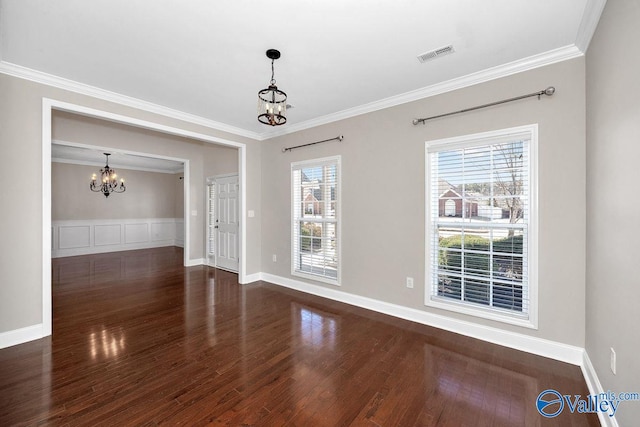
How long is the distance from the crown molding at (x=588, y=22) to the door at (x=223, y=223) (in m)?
5.25

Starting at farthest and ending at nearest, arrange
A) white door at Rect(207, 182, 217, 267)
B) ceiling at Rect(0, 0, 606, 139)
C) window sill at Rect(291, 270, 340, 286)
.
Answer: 1. white door at Rect(207, 182, 217, 267)
2. window sill at Rect(291, 270, 340, 286)
3. ceiling at Rect(0, 0, 606, 139)

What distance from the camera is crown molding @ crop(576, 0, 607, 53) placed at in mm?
1864

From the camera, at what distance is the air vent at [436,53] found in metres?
2.42

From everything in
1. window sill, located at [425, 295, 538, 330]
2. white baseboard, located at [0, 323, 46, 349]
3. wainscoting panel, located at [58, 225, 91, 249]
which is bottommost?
white baseboard, located at [0, 323, 46, 349]

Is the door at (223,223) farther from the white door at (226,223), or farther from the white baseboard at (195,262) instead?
the white baseboard at (195,262)

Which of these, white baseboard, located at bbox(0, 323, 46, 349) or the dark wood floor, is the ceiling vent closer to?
the dark wood floor

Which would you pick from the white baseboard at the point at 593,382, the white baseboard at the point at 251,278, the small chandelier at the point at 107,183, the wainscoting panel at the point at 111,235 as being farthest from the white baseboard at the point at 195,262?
the white baseboard at the point at 593,382

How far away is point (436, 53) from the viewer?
249cm

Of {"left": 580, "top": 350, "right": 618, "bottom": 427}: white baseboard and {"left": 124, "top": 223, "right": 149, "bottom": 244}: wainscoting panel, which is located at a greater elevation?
{"left": 124, "top": 223, "right": 149, "bottom": 244}: wainscoting panel

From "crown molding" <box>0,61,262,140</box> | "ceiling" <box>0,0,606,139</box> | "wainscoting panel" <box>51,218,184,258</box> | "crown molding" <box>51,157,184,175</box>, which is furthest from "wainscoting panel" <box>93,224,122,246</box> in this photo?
"ceiling" <box>0,0,606,139</box>

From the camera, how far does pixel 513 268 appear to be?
2.73m

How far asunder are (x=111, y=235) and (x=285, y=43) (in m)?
8.80

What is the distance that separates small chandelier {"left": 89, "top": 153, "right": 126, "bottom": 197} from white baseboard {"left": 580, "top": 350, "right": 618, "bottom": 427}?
9701 millimetres

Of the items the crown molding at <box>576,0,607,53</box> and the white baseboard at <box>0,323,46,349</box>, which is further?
the white baseboard at <box>0,323,46,349</box>
